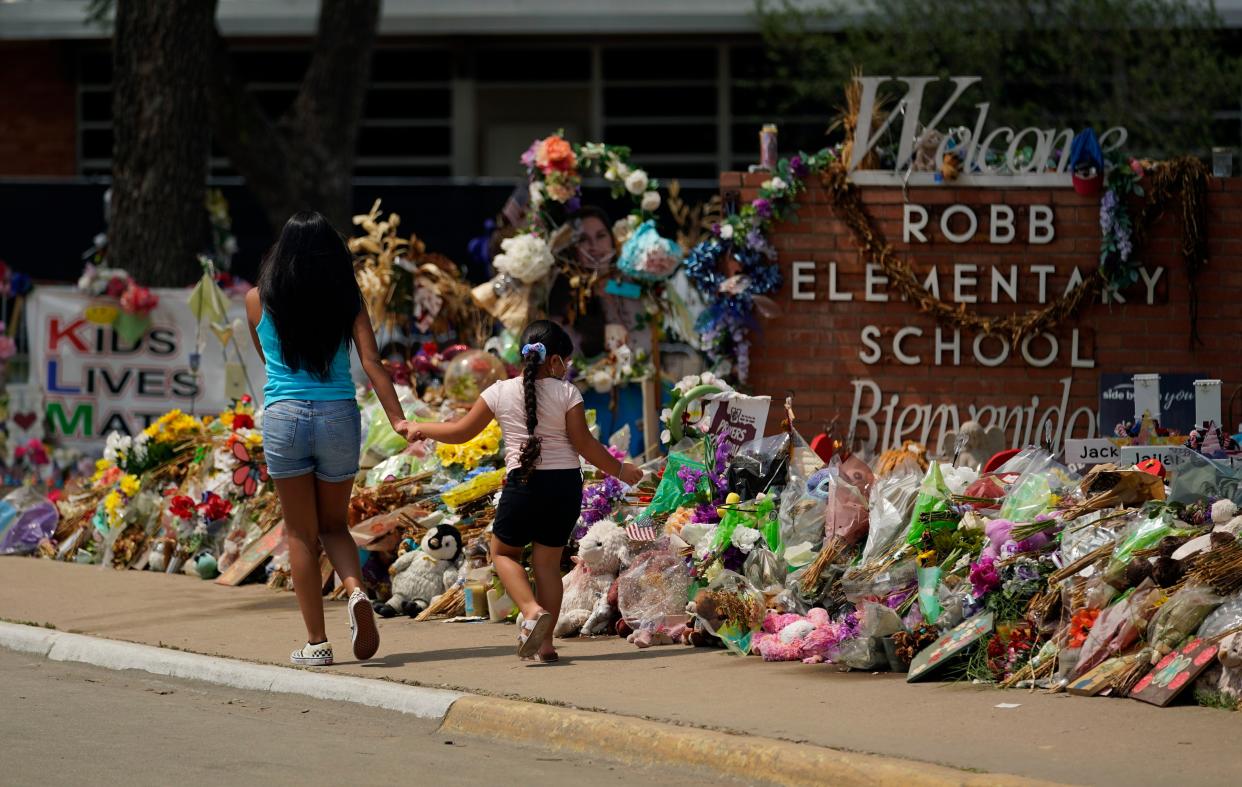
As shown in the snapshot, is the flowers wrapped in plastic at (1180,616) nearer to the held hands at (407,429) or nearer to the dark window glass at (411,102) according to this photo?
the held hands at (407,429)

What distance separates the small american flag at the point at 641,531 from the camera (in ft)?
26.6

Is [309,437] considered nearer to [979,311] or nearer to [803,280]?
[803,280]

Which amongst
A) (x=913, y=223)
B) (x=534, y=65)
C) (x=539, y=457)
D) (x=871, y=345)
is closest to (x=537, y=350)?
(x=539, y=457)

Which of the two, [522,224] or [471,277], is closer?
[522,224]

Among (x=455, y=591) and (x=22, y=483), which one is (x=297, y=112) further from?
(x=455, y=591)

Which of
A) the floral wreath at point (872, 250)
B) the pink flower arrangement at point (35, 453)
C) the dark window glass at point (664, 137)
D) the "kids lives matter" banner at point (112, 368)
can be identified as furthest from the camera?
the dark window glass at point (664, 137)

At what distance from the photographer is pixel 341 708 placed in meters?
6.76

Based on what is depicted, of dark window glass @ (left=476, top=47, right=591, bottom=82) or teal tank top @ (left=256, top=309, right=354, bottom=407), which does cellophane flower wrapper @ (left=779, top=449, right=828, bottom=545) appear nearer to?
teal tank top @ (left=256, top=309, right=354, bottom=407)

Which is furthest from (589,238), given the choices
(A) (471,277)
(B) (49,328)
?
(A) (471,277)

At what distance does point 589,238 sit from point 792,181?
1271mm

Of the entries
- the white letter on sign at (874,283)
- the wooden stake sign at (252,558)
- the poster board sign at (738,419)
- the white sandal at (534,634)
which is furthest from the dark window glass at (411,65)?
the white sandal at (534,634)

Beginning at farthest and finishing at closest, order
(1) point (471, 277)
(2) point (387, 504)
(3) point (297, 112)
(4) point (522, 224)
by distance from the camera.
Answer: (3) point (297, 112) < (1) point (471, 277) < (4) point (522, 224) < (2) point (387, 504)

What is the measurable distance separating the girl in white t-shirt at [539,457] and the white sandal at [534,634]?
48 millimetres

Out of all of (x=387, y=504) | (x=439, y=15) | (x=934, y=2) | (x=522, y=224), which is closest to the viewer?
(x=387, y=504)
